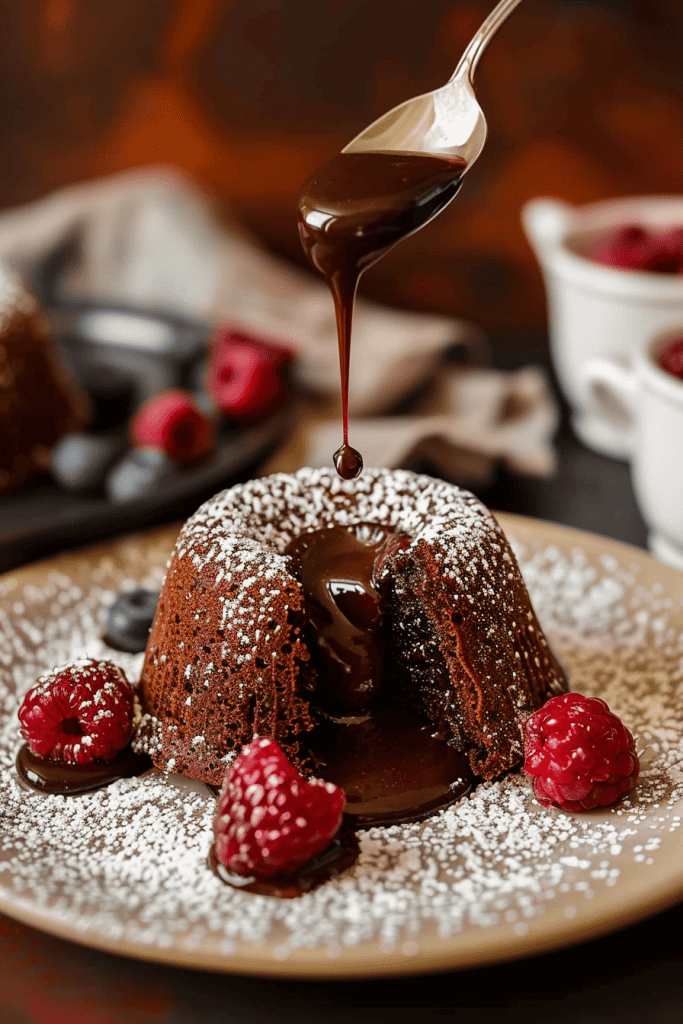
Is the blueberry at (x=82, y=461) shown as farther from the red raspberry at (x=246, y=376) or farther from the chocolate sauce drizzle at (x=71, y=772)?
the chocolate sauce drizzle at (x=71, y=772)

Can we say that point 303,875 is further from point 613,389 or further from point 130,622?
point 613,389

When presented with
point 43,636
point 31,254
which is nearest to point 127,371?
point 31,254

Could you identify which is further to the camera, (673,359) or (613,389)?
(613,389)

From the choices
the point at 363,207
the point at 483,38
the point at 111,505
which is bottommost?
the point at 111,505

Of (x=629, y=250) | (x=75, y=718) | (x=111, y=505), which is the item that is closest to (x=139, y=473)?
(x=111, y=505)

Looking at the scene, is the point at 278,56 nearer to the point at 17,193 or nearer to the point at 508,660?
the point at 17,193

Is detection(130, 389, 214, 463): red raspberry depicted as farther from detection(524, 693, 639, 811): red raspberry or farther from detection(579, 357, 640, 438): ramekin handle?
detection(524, 693, 639, 811): red raspberry
